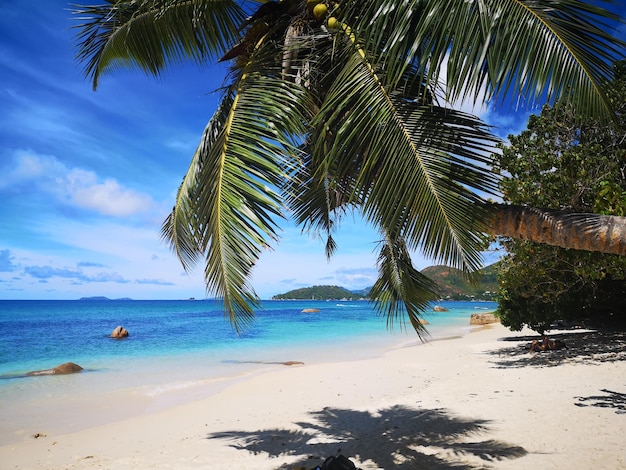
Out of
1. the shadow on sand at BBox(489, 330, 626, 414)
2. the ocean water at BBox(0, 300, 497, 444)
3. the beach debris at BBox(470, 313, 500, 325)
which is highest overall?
the shadow on sand at BBox(489, 330, 626, 414)

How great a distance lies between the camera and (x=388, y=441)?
5.80 m

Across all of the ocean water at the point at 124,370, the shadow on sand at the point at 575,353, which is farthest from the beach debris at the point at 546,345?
the ocean water at the point at 124,370

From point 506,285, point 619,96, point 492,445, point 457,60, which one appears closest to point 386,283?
point 492,445

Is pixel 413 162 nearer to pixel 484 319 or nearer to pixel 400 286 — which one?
pixel 400 286

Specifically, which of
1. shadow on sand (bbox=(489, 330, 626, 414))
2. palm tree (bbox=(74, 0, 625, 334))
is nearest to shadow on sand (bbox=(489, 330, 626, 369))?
shadow on sand (bbox=(489, 330, 626, 414))

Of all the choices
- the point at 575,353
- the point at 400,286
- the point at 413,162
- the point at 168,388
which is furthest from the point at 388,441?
the point at 575,353

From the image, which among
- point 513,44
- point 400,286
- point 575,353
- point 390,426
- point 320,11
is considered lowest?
point 390,426

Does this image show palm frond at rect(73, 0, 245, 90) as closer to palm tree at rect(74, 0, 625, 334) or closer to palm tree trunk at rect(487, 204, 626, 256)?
palm tree at rect(74, 0, 625, 334)

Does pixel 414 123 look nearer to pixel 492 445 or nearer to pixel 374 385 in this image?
pixel 492 445

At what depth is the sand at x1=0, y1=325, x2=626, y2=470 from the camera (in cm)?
514

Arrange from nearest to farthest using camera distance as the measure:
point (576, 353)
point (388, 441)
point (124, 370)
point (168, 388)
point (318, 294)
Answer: point (388, 441) → point (576, 353) → point (168, 388) → point (124, 370) → point (318, 294)

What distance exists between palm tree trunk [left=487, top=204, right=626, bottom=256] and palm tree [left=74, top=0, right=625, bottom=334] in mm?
205

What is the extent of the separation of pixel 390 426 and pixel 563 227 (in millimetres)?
4716

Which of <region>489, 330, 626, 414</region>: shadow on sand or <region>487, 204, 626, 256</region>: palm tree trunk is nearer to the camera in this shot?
<region>487, 204, 626, 256</region>: palm tree trunk
